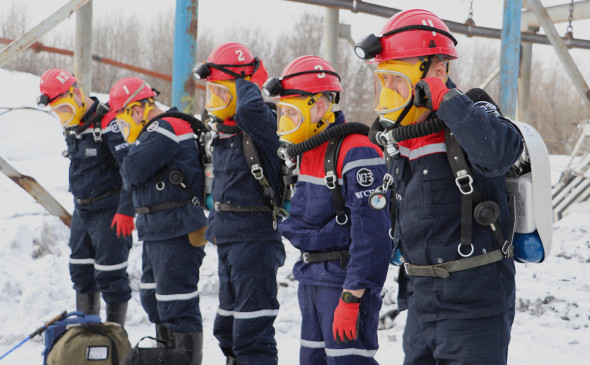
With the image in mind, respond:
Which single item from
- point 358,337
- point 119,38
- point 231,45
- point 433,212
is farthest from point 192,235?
point 119,38

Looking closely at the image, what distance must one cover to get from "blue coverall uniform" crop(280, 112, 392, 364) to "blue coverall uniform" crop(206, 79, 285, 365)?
785mm

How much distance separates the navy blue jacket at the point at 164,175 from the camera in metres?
4.80

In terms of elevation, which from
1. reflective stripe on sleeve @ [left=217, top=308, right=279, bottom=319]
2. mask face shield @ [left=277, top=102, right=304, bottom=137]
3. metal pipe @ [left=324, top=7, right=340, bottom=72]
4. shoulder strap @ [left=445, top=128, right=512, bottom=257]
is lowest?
reflective stripe on sleeve @ [left=217, top=308, right=279, bottom=319]

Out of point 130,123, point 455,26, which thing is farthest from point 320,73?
point 455,26

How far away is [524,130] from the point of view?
2564mm

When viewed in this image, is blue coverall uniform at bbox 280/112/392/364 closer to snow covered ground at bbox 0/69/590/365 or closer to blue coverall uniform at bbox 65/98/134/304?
snow covered ground at bbox 0/69/590/365

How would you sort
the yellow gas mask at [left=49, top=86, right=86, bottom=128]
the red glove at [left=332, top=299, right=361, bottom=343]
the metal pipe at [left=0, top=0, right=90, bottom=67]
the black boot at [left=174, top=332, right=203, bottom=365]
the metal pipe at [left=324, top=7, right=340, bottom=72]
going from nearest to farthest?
the red glove at [left=332, top=299, right=361, bottom=343] → the black boot at [left=174, top=332, right=203, bottom=365] → the yellow gas mask at [left=49, top=86, right=86, bottom=128] → the metal pipe at [left=0, top=0, right=90, bottom=67] → the metal pipe at [left=324, top=7, right=340, bottom=72]

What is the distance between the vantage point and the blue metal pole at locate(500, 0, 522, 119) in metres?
7.54

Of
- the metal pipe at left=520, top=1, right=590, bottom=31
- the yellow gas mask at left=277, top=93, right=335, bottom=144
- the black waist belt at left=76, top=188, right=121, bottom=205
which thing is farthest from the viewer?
the metal pipe at left=520, top=1, right=590, bottom=31

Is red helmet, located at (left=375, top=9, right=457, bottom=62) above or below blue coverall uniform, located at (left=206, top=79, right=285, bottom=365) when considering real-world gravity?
above

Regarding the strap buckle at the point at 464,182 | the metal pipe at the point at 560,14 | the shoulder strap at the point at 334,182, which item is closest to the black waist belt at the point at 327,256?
the shoulder strap at the point at 334,182

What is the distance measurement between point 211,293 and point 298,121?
12.7ft

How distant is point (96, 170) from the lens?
597 centimetres

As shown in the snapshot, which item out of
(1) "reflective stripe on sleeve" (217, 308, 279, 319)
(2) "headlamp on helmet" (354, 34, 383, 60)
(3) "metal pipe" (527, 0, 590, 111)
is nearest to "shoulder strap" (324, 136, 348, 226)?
(2) "headlamp on helmet" (354, 34, 383, 60)
